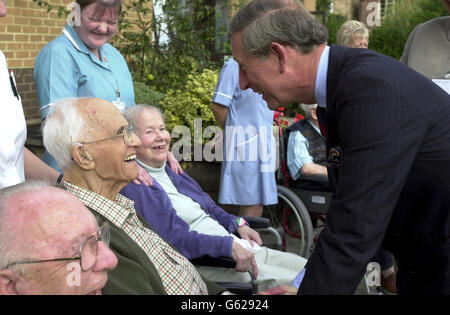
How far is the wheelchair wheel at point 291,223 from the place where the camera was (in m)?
4.20

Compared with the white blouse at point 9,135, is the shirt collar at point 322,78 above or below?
above

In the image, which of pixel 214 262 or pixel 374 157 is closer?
pixel 374 157

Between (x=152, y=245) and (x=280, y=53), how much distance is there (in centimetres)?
103

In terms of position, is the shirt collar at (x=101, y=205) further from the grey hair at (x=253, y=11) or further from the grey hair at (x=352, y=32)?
the grey hair at (x=352, y=32)

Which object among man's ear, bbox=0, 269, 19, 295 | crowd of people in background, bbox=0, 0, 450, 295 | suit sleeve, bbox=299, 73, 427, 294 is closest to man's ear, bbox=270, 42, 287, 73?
crowd of people in background, bbox=0, 0, 450, 295

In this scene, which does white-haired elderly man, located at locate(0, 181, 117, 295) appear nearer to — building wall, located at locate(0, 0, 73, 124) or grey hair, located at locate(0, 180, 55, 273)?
grey hair, located at locate(0, 180, 55, 273)

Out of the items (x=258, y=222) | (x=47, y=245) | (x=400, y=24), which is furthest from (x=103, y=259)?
(x=400, y=24)

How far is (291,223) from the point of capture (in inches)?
205

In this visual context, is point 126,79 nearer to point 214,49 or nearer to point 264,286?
point 264,286

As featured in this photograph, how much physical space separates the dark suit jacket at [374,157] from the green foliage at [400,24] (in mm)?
8449

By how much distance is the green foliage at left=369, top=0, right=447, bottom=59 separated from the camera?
32.5ft

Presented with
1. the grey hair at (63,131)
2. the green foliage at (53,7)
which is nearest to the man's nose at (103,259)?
the grey hair at (63,131)

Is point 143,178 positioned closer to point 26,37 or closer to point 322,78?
point 322,78

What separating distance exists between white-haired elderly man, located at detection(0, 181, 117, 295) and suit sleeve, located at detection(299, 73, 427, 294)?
2.21 ft
